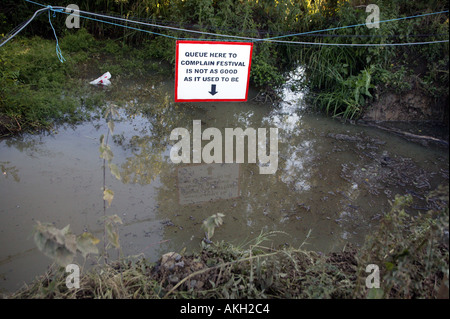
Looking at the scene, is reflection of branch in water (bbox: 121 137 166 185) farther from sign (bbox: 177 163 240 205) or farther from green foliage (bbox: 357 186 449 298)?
green foliage (bbox: 357 186 449 298)

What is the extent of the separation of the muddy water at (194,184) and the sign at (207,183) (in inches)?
0.5

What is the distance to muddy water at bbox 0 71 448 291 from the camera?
3357mm

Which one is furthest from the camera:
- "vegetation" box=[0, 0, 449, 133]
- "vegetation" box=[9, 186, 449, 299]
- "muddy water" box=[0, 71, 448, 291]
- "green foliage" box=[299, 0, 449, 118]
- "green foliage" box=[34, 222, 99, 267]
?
"green foliage" box=[299, 0, 449, 118]

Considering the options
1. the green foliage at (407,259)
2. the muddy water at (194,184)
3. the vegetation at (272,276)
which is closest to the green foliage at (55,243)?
the vegetation at (272,276)

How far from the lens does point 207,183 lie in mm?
4102

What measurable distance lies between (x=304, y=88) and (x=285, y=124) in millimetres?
1396

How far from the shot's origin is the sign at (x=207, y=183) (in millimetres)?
3889

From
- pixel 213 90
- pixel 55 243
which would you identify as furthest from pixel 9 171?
pixel 55 243

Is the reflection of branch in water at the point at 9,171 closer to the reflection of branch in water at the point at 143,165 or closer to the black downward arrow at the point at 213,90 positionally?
the reflection of branch in water at the point at 143,165

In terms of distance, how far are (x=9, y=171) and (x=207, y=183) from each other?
6.87ft

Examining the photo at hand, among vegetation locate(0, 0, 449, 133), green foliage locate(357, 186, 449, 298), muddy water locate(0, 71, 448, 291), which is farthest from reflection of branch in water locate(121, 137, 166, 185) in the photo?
green foliage locate(357, 186, 449, 298)

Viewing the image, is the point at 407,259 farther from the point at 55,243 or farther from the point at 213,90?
the point at 213,90

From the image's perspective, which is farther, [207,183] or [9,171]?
[207,183]
